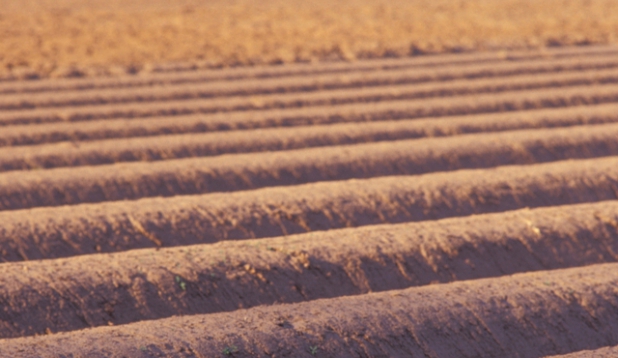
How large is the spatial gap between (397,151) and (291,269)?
179 centimetres

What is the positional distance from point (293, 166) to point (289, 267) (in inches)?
55.6

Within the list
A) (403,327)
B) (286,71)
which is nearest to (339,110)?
(286,71)

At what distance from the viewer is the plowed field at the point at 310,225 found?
295 cm

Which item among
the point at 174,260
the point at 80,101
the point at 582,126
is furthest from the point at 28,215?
the point at 582,126

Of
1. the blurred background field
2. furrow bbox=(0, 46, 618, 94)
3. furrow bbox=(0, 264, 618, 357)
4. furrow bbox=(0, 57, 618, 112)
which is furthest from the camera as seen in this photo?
the blurred background field

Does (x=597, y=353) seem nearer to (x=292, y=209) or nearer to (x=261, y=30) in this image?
(x=292, y=209)

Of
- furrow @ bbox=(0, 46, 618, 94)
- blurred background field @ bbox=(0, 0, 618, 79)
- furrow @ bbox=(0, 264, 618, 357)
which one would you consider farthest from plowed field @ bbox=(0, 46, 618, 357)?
blurred background field @ bbox=(0, 0, 618, 79)

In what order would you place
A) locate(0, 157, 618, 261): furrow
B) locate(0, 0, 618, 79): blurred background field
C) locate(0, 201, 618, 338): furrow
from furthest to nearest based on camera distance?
locate(0, 0, 618, 79): blurred background field < locate(0, 157, 618, 261): furrow < locate(0, 201, 618, 338): furrow

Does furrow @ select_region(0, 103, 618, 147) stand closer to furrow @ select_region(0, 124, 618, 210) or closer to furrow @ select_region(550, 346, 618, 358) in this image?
furrow @ select_region(0, 124, 618, 210)

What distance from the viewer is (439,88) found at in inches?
271

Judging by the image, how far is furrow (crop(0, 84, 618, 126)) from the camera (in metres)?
5.95

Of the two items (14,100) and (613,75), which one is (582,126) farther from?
(14,100)

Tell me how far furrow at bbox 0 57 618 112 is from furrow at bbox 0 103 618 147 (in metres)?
0.63

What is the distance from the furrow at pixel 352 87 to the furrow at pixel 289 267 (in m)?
2.96
